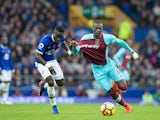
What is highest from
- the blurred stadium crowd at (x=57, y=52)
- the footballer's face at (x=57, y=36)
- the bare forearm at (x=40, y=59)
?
the blurred stadium crowd at (x=57, y=52)

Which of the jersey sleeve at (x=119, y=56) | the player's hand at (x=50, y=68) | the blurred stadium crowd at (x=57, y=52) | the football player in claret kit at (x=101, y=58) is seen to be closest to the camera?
the player's hand at (x=50, y=68)

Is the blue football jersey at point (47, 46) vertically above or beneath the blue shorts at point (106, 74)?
above

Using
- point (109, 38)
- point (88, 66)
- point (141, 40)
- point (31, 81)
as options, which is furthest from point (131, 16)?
point (109, 38)

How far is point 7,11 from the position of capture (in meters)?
31.5

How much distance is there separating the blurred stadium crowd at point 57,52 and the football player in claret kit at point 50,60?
9.30 metres

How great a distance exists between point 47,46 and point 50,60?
649 millimetres

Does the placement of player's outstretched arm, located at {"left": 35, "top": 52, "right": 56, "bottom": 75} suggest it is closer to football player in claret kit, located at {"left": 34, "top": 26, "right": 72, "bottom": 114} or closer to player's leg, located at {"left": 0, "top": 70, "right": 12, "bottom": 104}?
football player in claret kit, located at {"left": 34, "top": 26, "right": 72, "bottom": 114}

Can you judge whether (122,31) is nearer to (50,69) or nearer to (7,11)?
(7,11)

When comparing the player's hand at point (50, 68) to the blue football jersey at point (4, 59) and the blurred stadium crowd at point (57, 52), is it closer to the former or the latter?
the blue football jersey at point (4, 59)

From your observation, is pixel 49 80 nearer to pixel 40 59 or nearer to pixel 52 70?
pixel 52 70

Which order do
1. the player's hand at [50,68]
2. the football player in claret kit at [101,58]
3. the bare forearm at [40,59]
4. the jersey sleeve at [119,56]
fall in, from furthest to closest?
1. the jersey sleeve at [119,56]
2. the football player in claret kit at [101,58]
3. the bare forearm at [40,59]
4. the player's hand at [50,68]

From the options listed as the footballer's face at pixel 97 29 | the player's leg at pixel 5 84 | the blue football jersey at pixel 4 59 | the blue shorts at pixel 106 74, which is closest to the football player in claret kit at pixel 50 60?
the footballer's face at pixel 97 29

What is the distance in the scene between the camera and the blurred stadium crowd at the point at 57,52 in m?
28.8

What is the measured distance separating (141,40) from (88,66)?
516 centimetres
